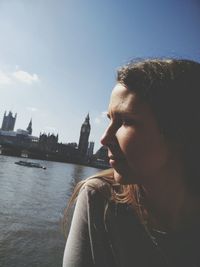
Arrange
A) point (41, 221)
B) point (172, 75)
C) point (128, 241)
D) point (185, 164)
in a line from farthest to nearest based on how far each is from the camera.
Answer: point (41, 221), point (185, 164), point (172, 75), point (128, 241)

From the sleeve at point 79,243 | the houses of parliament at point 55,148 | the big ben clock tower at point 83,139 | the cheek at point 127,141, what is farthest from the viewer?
the big ben clock tower at point 83,139

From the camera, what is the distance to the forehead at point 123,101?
1.23 m

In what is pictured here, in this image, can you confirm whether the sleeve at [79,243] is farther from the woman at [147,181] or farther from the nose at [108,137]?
the nose at [108,137]

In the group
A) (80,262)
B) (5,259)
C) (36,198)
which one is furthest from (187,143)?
(36,198)

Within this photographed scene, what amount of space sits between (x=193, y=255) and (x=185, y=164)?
0.41 metres

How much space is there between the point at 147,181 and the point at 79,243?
0.40 meters

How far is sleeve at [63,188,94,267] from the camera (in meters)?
1.05

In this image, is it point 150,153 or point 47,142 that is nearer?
point 150,153

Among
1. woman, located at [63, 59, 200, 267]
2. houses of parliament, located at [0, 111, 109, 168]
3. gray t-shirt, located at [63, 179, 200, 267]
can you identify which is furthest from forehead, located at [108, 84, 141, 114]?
houses of parliament, located at [0, 111, 109, 168]

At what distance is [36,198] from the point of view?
98.4 ft

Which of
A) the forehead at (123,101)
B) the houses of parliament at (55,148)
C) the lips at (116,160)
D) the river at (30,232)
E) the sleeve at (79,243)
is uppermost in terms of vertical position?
the houses of parliament at (55,148)

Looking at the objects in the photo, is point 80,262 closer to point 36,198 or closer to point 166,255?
point 166,255

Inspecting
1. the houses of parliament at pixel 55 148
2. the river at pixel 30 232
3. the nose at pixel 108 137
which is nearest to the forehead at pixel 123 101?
the nose at pixel 108 137

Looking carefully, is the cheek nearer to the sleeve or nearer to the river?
the sleeve
